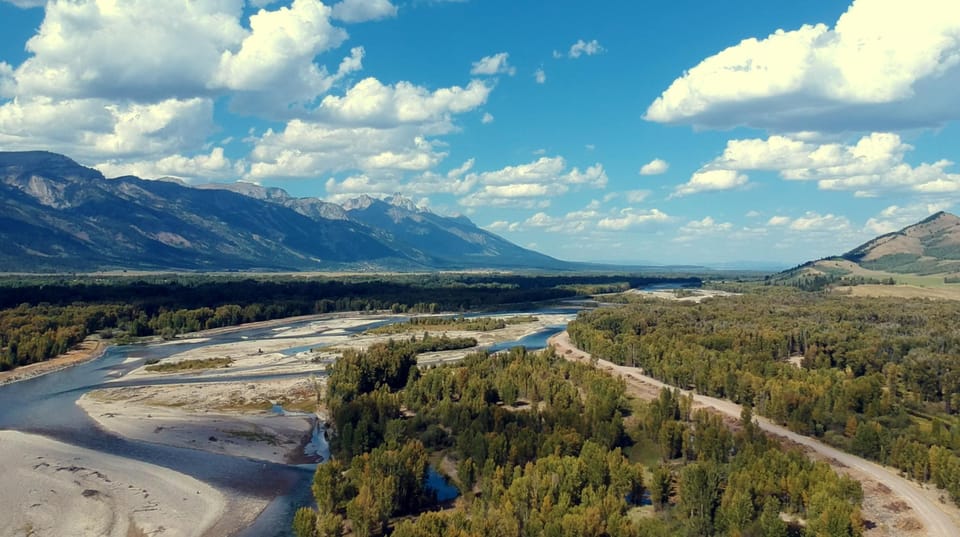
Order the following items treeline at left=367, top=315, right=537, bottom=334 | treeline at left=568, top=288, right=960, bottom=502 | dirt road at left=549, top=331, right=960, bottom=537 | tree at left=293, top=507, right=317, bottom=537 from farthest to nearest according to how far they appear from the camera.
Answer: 1. treeline at left=367, top=315, right=537, bottom=334
2. treeline at left=568, top=288, right=960, bottom=502
3. dirt road at left=549, top=331, right=960, bottom=537
4. tree at left=293, top=507, right=317, bottom=537

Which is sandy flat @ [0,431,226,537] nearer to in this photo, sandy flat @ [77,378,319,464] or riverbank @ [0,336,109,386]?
sandy flat @ [77,378,319,464]

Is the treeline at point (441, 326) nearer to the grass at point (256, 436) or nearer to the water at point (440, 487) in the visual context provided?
the grass at point (256, 436)

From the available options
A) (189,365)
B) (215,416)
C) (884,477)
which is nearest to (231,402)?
(215,416)

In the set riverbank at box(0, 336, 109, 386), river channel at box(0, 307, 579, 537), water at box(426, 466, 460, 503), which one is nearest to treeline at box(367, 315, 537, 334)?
river channel at box(0, 307, 579, 537)

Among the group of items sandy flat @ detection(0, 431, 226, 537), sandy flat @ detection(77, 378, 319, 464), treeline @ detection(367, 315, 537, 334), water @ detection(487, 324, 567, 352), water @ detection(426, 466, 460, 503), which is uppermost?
treeline @ detection(367, 315, 537, 334)

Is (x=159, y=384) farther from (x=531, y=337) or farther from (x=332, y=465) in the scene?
(x=531, y=337)

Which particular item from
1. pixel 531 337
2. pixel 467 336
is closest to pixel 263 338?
pixel 467 336
